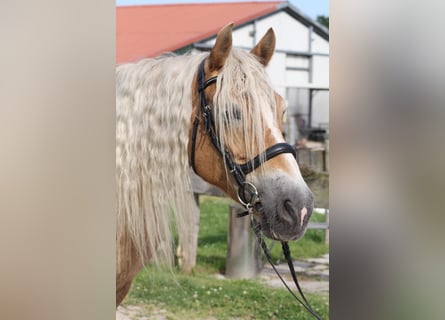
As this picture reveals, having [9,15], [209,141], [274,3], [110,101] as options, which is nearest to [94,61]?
[110,101]

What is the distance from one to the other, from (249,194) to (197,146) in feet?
0.76

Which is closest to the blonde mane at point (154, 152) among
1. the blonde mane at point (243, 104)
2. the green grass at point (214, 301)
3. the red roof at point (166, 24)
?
the blonde mane at point (243, 104)

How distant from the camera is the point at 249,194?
159 centimetres

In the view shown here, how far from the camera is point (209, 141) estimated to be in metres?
1.64

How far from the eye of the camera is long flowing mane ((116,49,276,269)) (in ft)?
5.24

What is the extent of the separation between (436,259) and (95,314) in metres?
1.27

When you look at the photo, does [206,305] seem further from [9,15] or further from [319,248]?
[9,15]

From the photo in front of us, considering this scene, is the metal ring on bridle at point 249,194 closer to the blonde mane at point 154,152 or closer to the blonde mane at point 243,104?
the blonde mane at point 243,104

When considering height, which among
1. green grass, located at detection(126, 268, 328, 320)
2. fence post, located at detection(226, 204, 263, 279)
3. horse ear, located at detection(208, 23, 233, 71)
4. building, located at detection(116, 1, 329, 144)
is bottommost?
green grass, located at detection(126, 268, 328, 320)

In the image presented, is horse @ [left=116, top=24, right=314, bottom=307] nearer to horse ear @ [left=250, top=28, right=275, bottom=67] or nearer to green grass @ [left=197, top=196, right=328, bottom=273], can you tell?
horse ear @ [left=250, top=28, right=275, bottom=67]

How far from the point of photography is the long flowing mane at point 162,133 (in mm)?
1597

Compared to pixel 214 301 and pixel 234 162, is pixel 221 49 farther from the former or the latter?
pixel 214 301

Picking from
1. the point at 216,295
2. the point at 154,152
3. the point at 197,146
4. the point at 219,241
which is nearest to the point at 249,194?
the point at 197,146

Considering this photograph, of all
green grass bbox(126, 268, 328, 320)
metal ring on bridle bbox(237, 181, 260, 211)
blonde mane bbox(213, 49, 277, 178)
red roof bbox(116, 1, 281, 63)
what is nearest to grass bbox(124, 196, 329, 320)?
green grass bbox(126, 268, 328, 320)
